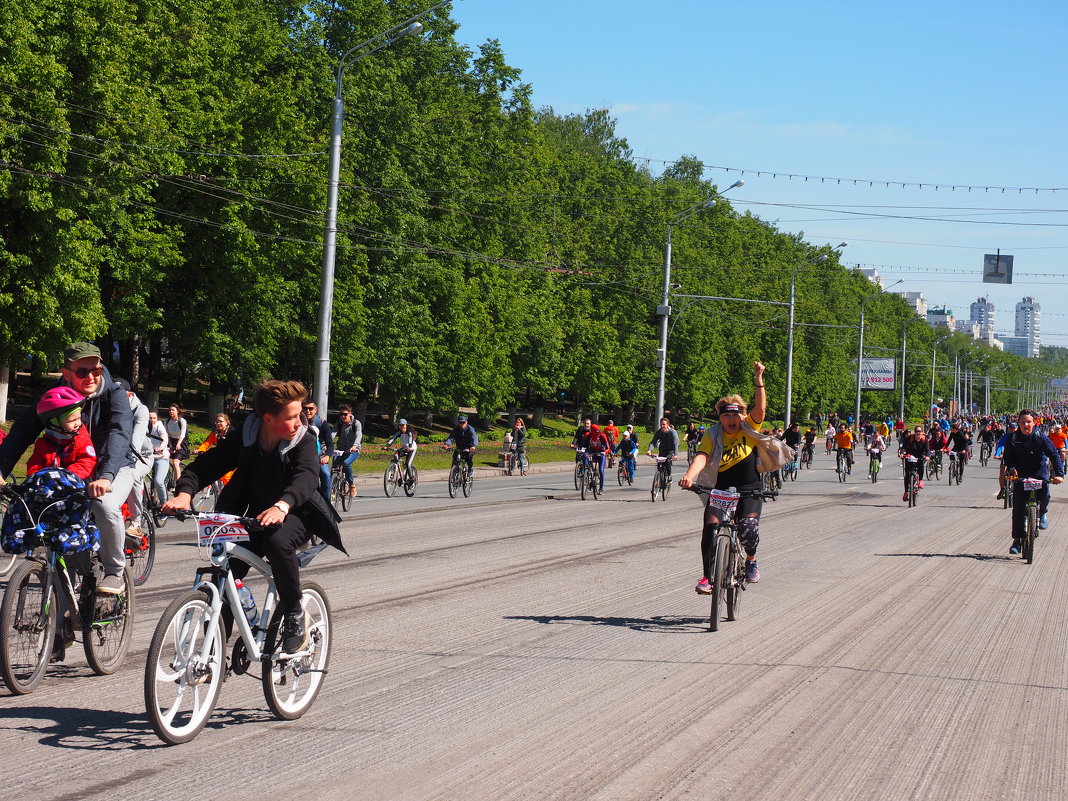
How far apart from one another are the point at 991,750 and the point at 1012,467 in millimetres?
10462

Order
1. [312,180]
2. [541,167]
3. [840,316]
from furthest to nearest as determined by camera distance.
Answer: [840,316] < [541,167] < [312,180]

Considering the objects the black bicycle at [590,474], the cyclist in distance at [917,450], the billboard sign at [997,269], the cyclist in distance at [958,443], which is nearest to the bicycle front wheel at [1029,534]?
the cyclist in distance at [917,450]

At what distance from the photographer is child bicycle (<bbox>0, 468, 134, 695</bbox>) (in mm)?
6500

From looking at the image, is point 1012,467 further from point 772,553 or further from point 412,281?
point 412,281

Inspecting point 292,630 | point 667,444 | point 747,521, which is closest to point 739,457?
point 747,521

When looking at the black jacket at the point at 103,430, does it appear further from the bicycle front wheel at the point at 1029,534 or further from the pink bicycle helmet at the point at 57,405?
the bicycle front wheel at the point at 1029,534

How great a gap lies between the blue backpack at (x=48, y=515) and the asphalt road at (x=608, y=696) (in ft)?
2.63

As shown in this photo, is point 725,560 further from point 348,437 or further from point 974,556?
point 348,437

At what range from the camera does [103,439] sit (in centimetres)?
730

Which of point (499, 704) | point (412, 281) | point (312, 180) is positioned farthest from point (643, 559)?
point (412, 281)

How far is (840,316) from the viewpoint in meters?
116

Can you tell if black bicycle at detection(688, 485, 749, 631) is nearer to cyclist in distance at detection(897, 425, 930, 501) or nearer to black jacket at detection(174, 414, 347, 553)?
black jacket at detection(174, 414, 347, 553)

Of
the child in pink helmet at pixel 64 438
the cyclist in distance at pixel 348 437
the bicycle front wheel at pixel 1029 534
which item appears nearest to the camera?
the child in pink helmet at pixel 64 438

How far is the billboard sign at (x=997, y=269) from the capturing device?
135ft
